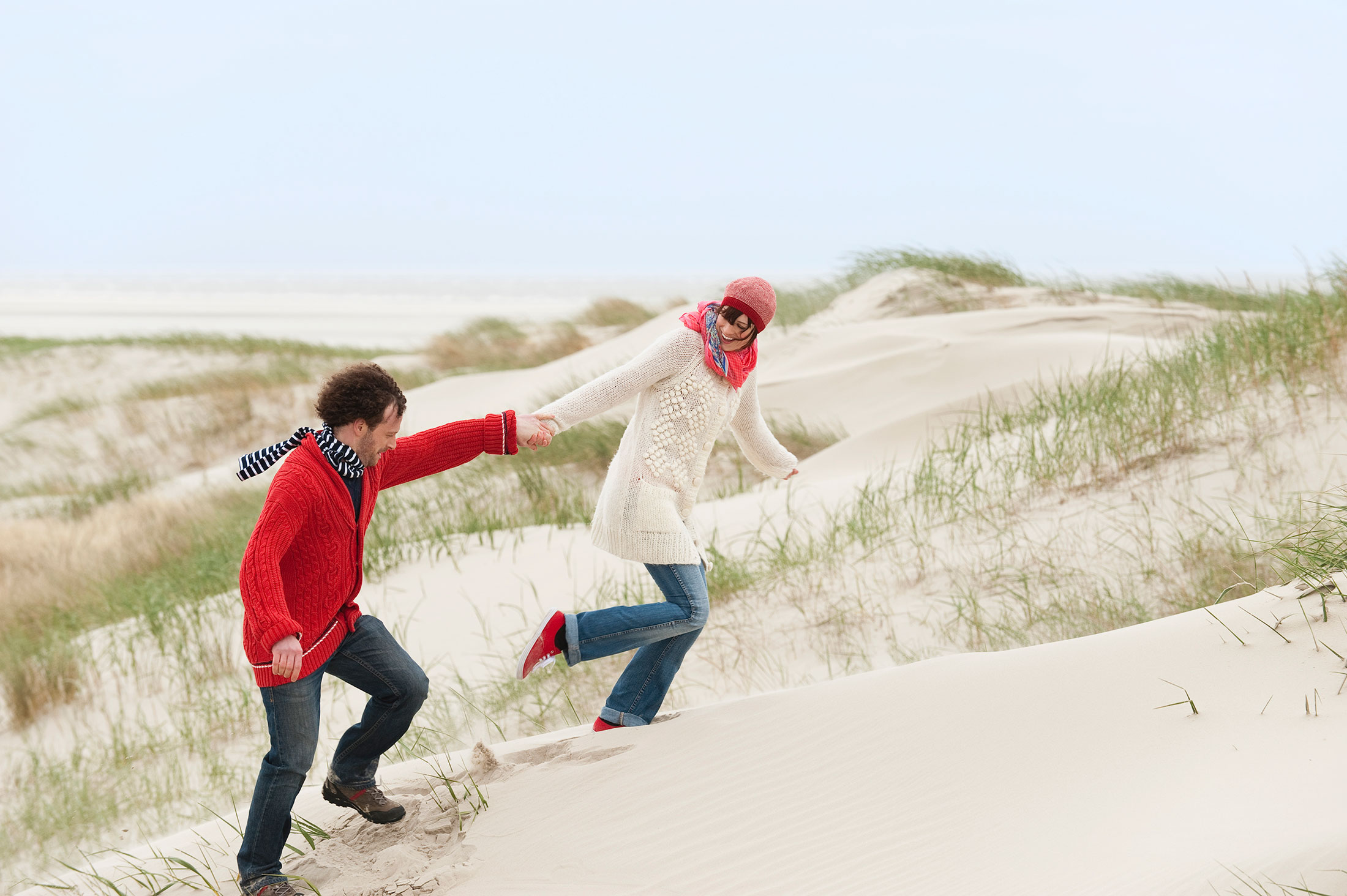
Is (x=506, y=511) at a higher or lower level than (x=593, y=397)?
lower

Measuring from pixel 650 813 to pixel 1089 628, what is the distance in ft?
7.47

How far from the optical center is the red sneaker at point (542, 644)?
3.30m

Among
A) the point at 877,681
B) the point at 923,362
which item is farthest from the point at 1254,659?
the point at 923,362

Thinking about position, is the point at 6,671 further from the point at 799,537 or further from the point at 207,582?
the point at 799,537

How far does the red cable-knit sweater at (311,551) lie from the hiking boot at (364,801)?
0.51m

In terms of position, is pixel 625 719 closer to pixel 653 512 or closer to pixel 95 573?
pixel 653 512

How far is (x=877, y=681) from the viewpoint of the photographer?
11.6 ft

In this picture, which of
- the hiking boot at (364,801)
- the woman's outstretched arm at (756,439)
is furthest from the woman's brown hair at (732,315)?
the hiking boot at (364,801)

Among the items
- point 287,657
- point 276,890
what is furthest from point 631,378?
point 276,890

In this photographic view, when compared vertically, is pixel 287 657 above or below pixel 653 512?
below

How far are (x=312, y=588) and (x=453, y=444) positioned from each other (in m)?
0.60

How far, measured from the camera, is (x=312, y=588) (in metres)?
2.76

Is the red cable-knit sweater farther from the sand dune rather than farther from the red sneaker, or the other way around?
the sand dune

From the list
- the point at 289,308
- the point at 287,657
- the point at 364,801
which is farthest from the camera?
the point at 289,308
